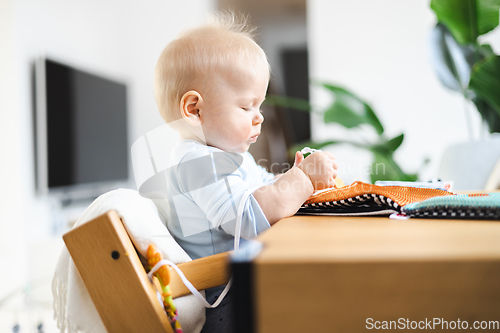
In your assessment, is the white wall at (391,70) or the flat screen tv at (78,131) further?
the white wall at (391,70)

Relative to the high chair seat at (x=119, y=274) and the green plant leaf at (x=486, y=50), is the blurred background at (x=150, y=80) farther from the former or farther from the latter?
the high chair seat at (x=119, y=274)

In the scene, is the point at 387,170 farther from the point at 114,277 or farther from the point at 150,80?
the point at 150,80

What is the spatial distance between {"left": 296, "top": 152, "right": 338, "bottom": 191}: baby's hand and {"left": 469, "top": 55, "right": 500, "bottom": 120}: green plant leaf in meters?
1.04

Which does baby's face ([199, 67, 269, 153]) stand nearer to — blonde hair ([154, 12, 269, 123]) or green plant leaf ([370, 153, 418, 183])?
blonde hair ([154, 12, 269, 123])

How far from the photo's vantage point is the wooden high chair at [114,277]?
0.48m

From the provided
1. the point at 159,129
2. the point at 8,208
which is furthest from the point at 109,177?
the point at 159,129

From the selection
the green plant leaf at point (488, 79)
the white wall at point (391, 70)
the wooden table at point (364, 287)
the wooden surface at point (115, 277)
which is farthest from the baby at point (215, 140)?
the white wall at point (391, 70)

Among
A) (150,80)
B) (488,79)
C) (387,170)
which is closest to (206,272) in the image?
(488,79)

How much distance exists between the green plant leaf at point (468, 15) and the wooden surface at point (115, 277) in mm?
1625

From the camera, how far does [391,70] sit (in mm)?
2895

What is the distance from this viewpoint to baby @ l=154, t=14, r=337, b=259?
611 millimetres

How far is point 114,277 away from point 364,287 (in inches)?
14.2

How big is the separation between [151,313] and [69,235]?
0.16 m

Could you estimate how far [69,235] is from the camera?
49cm
